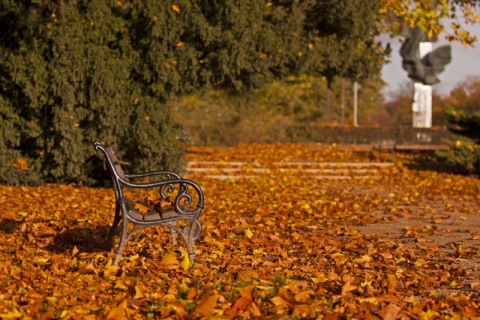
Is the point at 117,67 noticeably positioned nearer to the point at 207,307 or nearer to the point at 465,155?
the point at 465,155

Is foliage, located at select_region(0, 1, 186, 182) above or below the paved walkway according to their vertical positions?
above

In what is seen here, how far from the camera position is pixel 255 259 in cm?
829

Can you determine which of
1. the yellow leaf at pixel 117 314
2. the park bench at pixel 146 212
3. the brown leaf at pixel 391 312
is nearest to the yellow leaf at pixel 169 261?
the park bench at pixel 146 212

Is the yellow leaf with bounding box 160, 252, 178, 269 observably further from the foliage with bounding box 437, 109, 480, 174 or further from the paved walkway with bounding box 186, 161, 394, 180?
the foliage with bounding box 437, 109, 480, 174

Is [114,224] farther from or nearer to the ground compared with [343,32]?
nearer to the ground

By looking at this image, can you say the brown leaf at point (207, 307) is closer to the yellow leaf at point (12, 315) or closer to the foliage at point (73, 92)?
the yellow leaf at point (12, 315)

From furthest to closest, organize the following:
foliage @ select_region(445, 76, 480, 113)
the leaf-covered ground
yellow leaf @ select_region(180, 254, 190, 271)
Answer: foliage @ select_region(445, 76, 480, 113)
yellow leaf @ select_region(180, 254, 190, 271)
the leaf-covered ground

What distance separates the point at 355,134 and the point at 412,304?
29.6 m

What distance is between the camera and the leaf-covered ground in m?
6.02

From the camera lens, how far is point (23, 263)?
772cm

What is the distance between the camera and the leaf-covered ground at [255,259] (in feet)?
19.7

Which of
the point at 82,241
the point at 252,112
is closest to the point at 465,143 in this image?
the point at 82,241

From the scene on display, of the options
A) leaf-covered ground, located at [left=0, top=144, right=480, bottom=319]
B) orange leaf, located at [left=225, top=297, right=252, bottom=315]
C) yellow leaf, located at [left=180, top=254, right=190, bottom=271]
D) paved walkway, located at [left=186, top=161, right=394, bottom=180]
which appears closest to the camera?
orange leaf, located at [left=225, top=297, right=252, bottom=315]

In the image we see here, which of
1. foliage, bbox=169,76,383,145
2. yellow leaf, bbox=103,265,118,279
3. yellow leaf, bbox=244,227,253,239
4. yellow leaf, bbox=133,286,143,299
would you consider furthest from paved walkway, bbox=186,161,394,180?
yellow leaf, bbox=133,286,143,299
